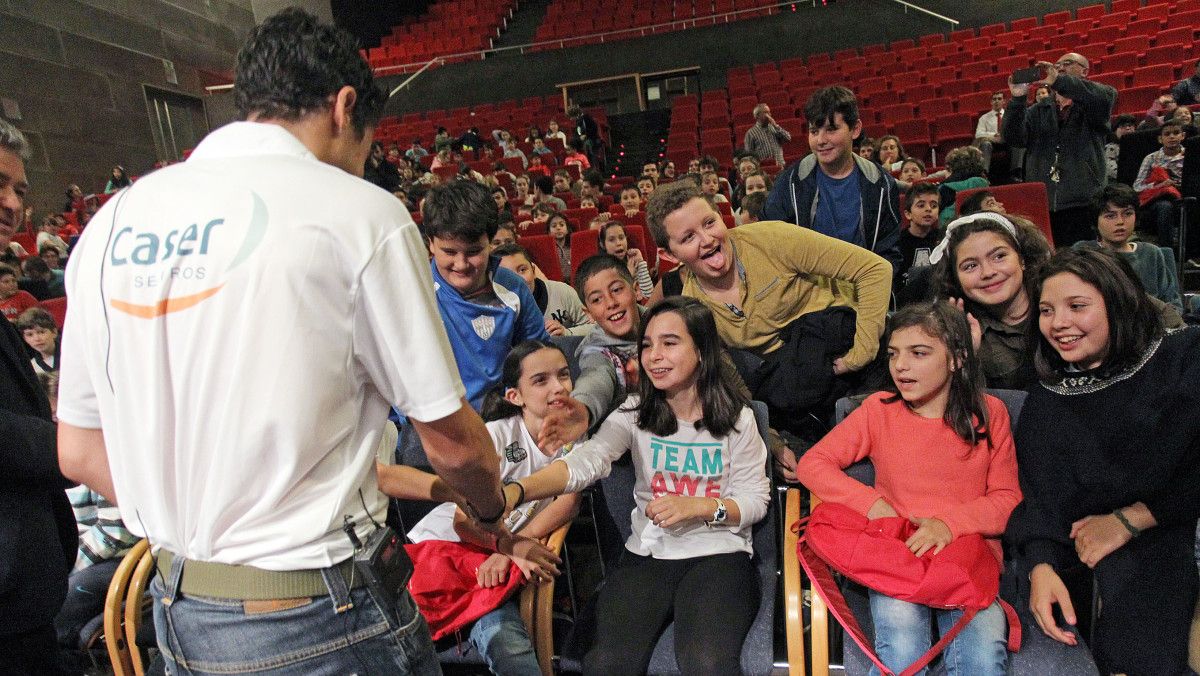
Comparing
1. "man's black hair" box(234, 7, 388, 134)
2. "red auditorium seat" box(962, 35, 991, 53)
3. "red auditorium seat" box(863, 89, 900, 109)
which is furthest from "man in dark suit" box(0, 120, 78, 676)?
"red auditorium seat" box(962, 35, 991, 53)

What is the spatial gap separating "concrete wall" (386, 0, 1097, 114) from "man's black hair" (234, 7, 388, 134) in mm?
12422

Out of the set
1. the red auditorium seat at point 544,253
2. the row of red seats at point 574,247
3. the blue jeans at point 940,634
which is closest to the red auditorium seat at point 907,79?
the row of red seats at point 574,247

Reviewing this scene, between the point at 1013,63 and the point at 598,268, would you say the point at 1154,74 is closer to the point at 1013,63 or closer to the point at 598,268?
the point at 1013,63

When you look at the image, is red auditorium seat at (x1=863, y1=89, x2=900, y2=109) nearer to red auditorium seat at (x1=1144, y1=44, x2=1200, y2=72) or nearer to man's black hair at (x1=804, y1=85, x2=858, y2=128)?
red auditorium seat at (x1=1144, y1=44, x2=1200, y2=72)

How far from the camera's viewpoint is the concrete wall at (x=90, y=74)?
9484 mm

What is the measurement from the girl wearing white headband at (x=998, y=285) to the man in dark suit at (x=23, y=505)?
2.32m

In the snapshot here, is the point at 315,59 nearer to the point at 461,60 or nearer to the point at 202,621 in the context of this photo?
the point at 202,621

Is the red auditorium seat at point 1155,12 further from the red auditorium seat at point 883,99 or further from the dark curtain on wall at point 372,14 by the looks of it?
the dark curtain on wall at point 372,14

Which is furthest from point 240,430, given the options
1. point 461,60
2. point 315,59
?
point 461,60

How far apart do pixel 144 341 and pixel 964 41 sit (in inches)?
475

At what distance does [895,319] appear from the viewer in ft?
6.59

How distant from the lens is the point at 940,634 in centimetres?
172

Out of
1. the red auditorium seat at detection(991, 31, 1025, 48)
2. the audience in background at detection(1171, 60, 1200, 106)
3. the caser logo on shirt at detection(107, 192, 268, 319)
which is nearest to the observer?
the caser logo on shirt at detection(107, 192, 268, 319)

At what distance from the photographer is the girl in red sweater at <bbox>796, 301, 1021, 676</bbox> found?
184 centimetres
